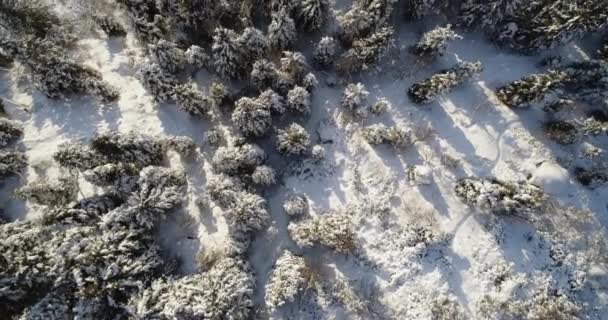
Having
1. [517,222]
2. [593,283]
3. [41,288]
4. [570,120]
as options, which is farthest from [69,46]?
[593,283]

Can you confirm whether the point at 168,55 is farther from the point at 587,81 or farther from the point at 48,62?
the point at 587,81

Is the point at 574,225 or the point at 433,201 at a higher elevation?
the point at 433,201

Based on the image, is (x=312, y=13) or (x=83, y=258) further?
(x=312, y=13)

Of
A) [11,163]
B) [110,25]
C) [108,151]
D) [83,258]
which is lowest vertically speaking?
[83,258]

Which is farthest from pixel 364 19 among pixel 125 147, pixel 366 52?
pixel 125 147

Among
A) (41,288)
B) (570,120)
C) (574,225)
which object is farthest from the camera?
(570,120)

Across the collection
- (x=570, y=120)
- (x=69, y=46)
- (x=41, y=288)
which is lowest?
(x=570, y=120)

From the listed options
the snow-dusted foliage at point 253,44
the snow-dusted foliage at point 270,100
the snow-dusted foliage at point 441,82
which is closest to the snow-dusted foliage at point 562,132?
the snow-dusted foliage at point 441,82

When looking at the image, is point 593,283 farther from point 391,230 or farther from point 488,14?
point 488,14
